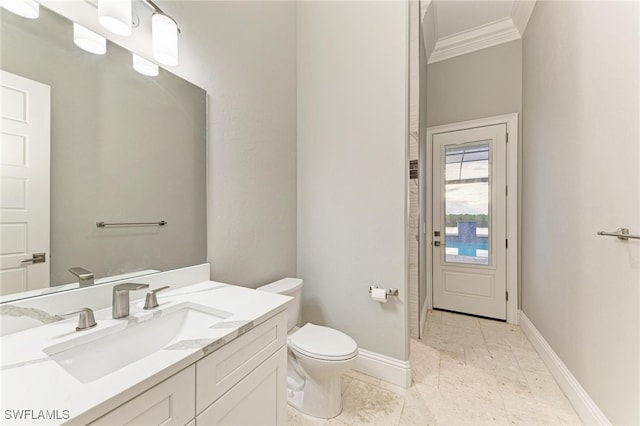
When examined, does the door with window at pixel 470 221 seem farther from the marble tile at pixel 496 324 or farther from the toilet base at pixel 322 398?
the toilet base at pixel 322 398

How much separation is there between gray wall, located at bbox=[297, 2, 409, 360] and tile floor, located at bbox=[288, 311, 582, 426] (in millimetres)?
250

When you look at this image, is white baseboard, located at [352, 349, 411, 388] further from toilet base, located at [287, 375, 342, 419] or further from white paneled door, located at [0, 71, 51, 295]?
white paneled door, located at [0, 71, 51, 295]

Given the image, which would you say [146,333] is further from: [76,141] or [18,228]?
[76,141]

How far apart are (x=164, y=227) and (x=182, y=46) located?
3.02ft

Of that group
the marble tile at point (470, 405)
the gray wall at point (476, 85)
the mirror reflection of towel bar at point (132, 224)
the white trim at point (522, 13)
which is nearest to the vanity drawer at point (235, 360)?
the mirror reflection of towel bar at point (132, 224)

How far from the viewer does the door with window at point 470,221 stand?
9.23 ft

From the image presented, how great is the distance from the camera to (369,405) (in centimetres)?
160

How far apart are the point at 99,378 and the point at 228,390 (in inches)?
14.5

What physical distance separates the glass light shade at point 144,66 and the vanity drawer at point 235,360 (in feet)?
3.98

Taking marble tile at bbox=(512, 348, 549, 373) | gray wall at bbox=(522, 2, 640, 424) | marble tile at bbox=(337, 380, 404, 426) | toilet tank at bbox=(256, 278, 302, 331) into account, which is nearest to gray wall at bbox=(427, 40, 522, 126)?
gray wall at bbox=(522, 2, 640, 424)

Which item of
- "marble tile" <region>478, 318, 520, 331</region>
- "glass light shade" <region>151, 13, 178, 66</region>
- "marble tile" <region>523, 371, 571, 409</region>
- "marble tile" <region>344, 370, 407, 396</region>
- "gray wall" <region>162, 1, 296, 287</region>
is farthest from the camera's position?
"marble tile" <region>478, 318, 520, 331</region>

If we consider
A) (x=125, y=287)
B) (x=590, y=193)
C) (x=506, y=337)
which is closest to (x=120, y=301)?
(x=125, y=287)

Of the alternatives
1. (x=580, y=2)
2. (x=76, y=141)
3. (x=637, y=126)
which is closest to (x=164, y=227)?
(x=76, y=141)

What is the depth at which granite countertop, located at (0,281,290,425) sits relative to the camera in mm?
508
